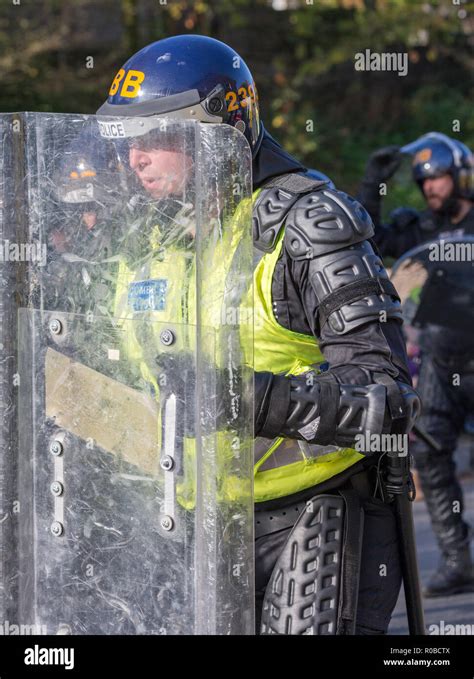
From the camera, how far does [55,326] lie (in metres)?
2.25

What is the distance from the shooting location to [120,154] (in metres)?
2.14

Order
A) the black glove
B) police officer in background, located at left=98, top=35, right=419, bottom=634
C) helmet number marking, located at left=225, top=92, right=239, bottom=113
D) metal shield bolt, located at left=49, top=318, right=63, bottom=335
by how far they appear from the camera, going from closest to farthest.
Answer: metal shield bolt, located at left=49, top=318, right=63, bottom=335
police officer in background, located at left=98, top=35, right=419, bottom=634
helmet number marking, located at left=225, top=92, right=239, bottom=113
the black glove

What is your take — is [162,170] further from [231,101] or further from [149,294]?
[231,101]

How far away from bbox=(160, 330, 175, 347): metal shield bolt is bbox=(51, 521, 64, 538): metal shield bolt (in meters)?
0.43

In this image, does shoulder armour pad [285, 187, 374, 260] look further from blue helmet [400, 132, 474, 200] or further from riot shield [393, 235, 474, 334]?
blue helmet [400, 132, 474, 200]

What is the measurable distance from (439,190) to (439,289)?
763 mm

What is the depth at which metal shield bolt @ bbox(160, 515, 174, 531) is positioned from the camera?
7.12 feet

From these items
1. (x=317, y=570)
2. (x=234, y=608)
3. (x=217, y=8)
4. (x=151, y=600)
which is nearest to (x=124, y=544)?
(x=151, y=600)

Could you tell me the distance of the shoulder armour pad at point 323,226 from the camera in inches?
105

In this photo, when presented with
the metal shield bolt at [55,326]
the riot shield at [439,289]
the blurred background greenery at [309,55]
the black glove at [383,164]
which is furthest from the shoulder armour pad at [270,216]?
the blurred background greenery at [309,55]

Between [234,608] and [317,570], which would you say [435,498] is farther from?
[234,608]

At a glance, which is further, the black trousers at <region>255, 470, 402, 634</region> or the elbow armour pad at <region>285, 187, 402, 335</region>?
the black trousers at <region>255, 470, 402, 634</region>

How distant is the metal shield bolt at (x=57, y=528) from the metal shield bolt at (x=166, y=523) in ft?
0.75

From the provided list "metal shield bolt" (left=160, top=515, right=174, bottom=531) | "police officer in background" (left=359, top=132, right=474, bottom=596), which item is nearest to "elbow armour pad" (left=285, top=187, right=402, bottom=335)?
"metal shield bolt" (left=160, top=515, right=174, bottom=531)
